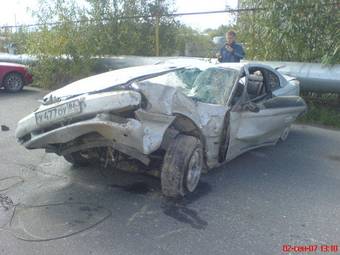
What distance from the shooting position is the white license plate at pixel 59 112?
11.9 ft

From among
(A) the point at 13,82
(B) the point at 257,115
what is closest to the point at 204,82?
(B) the point at 257,115

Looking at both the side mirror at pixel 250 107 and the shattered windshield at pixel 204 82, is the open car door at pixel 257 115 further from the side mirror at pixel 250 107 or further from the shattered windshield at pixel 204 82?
the shattered windshield at pixel 204 82

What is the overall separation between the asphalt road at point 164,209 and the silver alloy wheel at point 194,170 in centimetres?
13

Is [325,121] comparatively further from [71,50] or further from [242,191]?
[71,50]

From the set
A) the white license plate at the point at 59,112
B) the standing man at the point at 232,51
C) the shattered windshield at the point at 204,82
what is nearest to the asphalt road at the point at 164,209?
the white license plate at the point at 59,112

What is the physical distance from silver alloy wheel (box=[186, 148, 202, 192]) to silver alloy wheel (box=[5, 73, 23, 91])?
8763 mm

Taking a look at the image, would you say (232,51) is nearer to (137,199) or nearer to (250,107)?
(250,107)

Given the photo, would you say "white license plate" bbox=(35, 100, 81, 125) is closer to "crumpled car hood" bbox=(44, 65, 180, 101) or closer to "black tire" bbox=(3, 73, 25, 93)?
"crumpled car hood" bbox=(44, 65, 180, 101)

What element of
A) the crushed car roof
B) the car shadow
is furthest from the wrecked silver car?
the car shadow

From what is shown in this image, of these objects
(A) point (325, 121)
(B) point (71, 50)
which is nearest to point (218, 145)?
(A) point (325, 121)

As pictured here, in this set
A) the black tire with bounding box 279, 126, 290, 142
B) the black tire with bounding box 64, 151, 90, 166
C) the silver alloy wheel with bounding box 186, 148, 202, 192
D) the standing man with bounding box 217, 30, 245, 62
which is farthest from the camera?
the standing man with bounding box 217, 30, 245, 62

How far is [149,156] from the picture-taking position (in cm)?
394

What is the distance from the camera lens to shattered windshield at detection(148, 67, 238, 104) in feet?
14.9

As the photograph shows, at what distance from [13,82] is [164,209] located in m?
9.01
